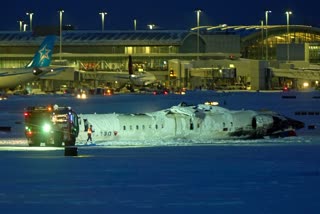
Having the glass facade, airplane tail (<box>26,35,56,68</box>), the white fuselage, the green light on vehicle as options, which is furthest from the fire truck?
the glass facade

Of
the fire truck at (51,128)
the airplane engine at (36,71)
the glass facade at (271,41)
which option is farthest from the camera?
the glass facade at (271,41)

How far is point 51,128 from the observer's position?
40.4 m

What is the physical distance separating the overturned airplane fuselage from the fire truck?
140 centimetres

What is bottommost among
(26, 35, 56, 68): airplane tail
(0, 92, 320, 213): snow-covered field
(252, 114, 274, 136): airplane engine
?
A: (0, 92, 320, 213): snow-covered field

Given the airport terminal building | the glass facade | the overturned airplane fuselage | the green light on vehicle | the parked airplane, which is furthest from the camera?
the glass facade

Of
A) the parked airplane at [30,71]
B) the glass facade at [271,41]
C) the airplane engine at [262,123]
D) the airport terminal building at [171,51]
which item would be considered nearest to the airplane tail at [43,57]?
the parked airplane at [30,71]

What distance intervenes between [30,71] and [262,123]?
71.5 m

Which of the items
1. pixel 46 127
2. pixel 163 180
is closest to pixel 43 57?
pixel 46 127

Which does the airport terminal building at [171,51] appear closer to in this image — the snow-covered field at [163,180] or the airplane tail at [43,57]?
the airplane tail at [43,57]

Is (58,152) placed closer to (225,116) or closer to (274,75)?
(225,116)

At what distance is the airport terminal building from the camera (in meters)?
154

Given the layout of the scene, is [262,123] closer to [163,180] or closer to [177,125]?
[177,125]

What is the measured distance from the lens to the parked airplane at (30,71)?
372 ft

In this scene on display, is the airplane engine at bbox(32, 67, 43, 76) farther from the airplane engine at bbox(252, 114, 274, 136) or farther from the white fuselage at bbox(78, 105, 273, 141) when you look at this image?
the airplane engine at bbox(252, 114, 274, 136)
